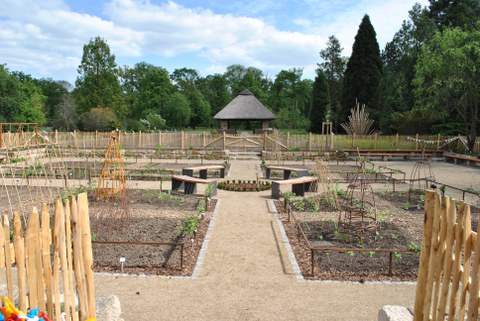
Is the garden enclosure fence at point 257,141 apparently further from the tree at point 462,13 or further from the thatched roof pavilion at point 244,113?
the tree at point 462,13

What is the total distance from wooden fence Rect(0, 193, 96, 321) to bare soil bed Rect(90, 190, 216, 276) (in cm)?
312

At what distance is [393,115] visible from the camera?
1352 inches

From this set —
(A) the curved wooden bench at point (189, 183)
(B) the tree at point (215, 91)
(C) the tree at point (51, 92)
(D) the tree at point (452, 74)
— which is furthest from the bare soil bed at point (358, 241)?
(C) the tree at point (51, 92)

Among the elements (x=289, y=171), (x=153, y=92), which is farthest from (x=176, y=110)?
(x=289, y=171)

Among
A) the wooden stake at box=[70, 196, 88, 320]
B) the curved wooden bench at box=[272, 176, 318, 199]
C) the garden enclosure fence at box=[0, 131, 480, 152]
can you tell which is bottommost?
the curved wooden bench at box=[272, 176, 318, 199]

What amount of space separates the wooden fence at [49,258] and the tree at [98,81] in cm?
4564

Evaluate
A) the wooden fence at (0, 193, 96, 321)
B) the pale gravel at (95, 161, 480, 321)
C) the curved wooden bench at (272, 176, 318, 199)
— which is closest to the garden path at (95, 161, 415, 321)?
the pale gravel at (95, 161, 480, 321)

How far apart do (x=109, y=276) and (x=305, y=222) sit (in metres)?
4.83

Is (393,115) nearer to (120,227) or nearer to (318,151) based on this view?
(318,151)

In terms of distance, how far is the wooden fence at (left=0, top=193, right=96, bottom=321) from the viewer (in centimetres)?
306

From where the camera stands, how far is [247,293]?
583cm

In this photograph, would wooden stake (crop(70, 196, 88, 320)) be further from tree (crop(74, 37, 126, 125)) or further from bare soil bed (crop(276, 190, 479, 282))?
tree (crop(74, 37, 126, 125))

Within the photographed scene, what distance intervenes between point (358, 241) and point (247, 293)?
3212 mm

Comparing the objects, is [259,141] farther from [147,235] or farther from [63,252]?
[63,252]
